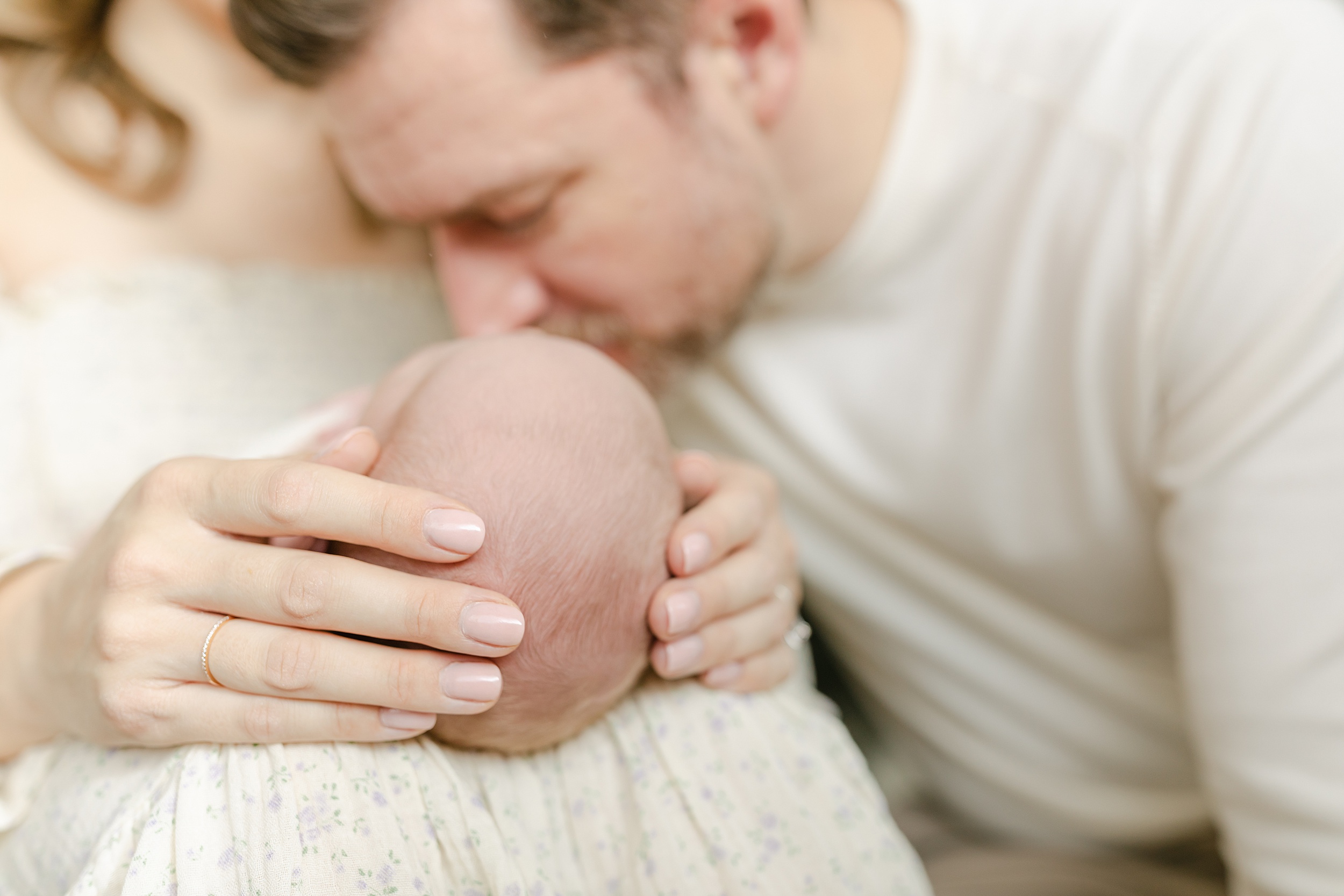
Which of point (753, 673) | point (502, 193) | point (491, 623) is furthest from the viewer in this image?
point (502, 193)

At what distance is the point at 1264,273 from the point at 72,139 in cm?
139

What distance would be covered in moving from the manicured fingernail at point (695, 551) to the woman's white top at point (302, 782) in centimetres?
12

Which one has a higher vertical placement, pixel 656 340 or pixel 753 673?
pixel 656 340

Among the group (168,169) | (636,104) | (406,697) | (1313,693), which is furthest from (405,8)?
(1313,693)

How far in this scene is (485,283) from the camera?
105 centimetres

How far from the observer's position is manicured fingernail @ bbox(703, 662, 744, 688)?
0.82 meters

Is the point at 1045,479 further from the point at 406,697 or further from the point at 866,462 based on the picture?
the point at 406,697

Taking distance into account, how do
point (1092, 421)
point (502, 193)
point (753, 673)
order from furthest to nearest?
point (1092, 421)
point (502, 193)
point (753, 673)

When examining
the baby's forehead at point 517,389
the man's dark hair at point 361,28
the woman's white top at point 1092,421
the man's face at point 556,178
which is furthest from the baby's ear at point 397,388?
the woman's white top at point 1092,421

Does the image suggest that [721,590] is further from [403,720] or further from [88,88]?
[88,88]

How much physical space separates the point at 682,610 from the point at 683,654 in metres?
0.05

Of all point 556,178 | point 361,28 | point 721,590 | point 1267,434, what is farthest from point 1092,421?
point 361,28

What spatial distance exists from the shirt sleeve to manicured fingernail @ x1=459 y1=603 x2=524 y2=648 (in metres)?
A: 0.76

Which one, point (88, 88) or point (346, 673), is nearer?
point (346, 673)
